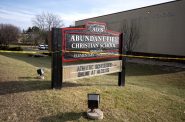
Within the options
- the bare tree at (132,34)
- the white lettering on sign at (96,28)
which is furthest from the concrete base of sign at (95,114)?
the bare tree at (132,34)

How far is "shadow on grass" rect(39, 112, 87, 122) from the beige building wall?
20.3m

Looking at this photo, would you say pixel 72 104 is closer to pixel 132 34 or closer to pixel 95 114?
pixel 95 114

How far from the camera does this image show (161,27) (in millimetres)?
24953

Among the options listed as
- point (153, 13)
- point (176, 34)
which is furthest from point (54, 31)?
point (153, 13)

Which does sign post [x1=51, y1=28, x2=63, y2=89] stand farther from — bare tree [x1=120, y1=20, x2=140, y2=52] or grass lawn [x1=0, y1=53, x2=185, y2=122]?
bare tree [x1=120, y1=20, x2=140, y2=52]

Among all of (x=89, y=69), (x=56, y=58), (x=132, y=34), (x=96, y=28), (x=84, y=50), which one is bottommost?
(x=89, y=69)

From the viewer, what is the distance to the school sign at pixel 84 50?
6.05 metres

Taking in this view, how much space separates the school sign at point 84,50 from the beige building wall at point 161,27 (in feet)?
55.1

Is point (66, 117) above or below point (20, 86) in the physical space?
below

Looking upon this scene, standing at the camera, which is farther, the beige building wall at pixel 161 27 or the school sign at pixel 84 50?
the beige building wall at pixel 161 27

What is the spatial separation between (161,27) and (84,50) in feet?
66.1

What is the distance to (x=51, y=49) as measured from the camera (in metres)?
6.00

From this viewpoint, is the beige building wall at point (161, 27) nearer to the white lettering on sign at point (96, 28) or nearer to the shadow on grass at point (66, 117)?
the white lettering on sign at point (96, 28)

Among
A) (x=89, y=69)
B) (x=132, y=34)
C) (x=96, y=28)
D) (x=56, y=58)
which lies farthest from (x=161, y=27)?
(x=56, y=58)
